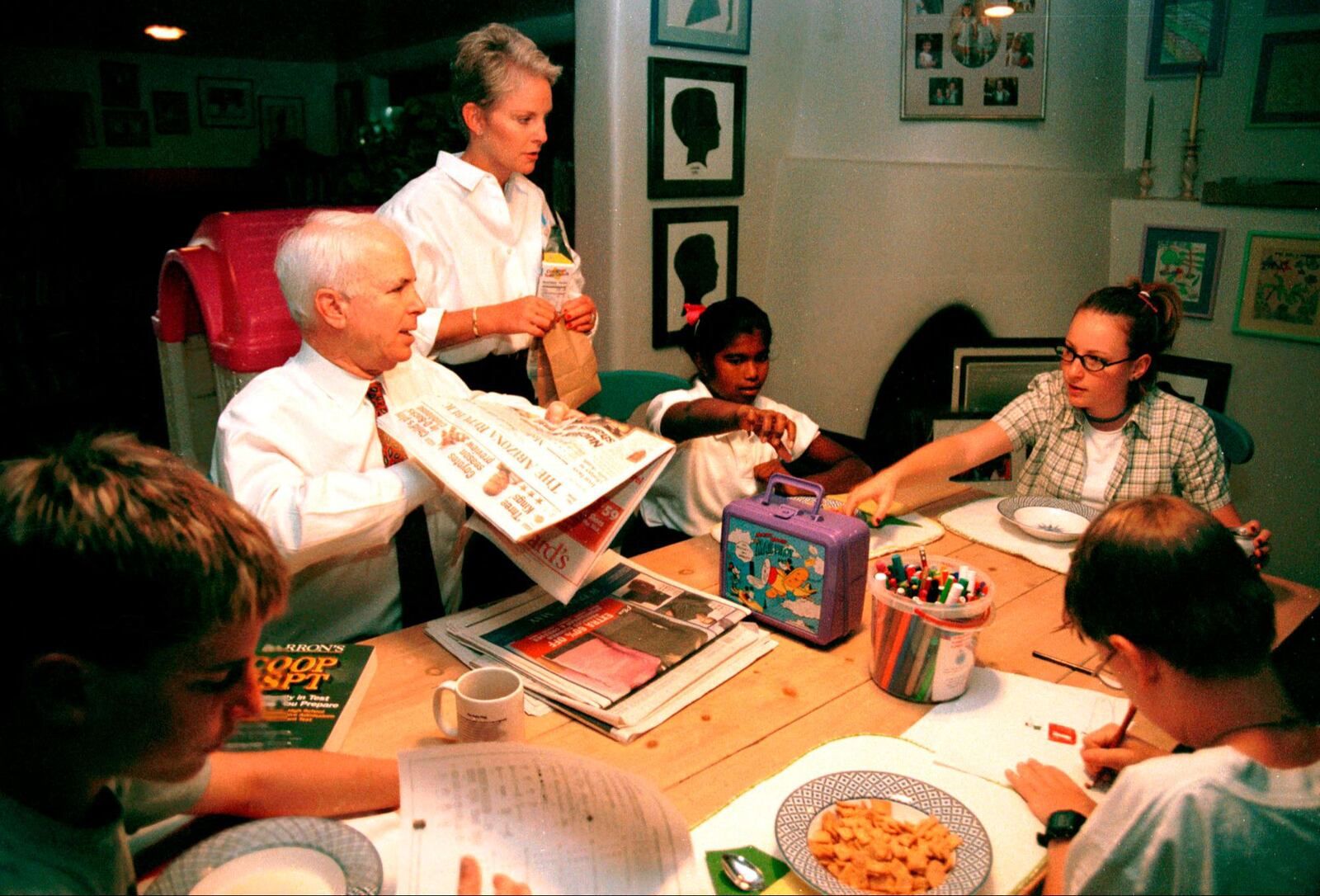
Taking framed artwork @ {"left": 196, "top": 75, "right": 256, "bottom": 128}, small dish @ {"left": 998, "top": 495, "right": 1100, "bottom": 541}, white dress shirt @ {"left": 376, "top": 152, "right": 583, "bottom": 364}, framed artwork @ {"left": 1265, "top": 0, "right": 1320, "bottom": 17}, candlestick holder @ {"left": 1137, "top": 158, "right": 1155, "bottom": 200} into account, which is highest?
framed artwork @ {"left": 196, "top": 75, "right": 256, "bottom": 128}

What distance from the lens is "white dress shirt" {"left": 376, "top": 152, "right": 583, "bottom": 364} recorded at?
7.70 feet

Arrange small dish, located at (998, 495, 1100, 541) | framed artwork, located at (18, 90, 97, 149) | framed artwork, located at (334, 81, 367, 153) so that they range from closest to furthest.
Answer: small dish, located at (998, 495, 1100, 541)
framed artwork, located at (18, 90, 97, 149)
framed artwork, located at (334, 81, 367, 153)

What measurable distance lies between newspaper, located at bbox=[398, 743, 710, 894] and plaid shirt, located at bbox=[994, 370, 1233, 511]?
4.59 ft

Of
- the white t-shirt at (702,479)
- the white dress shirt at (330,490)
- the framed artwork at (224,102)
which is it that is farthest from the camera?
the framed artwork at (224,102)

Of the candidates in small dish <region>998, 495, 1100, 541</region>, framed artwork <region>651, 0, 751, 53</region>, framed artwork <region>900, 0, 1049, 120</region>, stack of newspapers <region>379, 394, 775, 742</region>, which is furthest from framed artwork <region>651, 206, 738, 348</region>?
stack of newspapers <region>379, 394, 775, 742</region>

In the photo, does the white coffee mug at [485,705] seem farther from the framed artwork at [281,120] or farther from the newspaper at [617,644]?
the framed artwork at [281,120]

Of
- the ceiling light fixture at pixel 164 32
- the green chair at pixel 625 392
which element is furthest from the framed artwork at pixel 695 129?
Result: the ceiling light fixture at pixel 164 32

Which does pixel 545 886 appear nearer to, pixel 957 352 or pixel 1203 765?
pixel 1203 765

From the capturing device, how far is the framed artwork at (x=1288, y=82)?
3.11m

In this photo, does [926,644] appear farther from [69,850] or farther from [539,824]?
[69,850]

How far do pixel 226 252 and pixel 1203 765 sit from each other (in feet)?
7.63

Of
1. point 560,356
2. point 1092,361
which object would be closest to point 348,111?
point 560,356

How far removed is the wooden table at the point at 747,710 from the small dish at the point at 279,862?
23 cm

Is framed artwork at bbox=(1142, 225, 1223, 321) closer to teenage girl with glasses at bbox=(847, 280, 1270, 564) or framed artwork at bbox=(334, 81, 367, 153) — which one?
teenage girl with glasses at bbox=(847, 280, 1270, 564)
